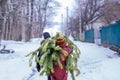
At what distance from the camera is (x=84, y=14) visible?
67688mm

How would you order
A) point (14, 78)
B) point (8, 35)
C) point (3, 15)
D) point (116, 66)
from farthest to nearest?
point (8, 35) < point (3, 15) < point (116, 66) < point (14, 78)

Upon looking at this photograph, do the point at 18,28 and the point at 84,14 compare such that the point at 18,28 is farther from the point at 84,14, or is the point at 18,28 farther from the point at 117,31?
the point at 117,31

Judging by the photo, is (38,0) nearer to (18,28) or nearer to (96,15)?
Answer: (18,28)

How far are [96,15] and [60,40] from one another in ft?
209

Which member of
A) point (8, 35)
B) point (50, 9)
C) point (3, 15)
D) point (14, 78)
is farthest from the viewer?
point (50, 9)

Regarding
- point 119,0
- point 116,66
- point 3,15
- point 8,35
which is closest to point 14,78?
point 116,66

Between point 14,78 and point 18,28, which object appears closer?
point 14,78

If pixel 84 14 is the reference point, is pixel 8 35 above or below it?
below

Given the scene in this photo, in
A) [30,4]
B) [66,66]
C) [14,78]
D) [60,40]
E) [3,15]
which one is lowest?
[14,78]

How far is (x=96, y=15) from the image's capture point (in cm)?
6925

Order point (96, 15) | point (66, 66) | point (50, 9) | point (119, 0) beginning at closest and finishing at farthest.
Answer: point (66, 66) → point (119, 0) → point (50, 9) → point (96, 15)

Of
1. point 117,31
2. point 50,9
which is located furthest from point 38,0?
point 117,31

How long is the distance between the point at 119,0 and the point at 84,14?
2119cm

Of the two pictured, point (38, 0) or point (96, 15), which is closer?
point (38, 0)
